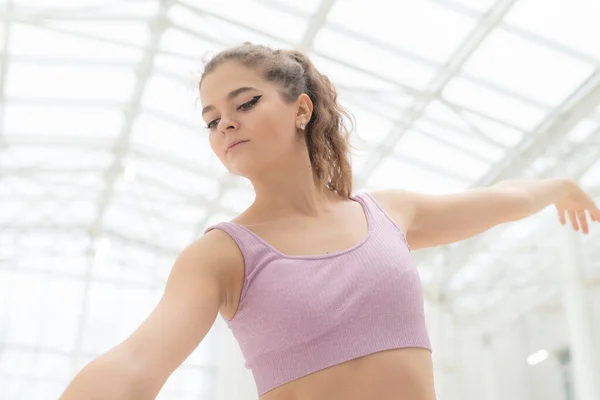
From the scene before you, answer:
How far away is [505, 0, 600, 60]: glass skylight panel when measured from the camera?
9.81 metres

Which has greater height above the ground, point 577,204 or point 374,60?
point 374,60

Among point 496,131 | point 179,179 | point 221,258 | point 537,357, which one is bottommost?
point 221,258

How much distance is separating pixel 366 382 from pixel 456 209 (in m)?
0.62

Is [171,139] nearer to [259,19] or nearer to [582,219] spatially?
[259,19]

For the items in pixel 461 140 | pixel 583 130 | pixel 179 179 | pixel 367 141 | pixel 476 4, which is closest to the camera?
pixel 367 141

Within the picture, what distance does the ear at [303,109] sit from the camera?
1818 mm

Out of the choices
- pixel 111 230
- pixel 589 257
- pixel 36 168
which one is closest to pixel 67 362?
pixel 111 230

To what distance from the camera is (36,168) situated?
21406 millimetres

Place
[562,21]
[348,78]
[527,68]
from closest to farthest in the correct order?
[562,21], [527,68], [348,78]

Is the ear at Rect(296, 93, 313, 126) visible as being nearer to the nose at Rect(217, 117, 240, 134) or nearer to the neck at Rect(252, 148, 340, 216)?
the neck at Rect(252, 148, 340, 216)

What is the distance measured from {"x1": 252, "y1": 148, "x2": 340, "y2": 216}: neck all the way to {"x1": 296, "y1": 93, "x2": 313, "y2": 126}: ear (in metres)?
0.10

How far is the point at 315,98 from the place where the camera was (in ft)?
6.32

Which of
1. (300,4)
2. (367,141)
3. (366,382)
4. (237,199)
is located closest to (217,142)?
(366,382)

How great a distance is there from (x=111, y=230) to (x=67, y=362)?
14.6 ft
